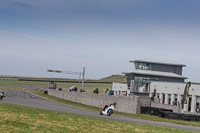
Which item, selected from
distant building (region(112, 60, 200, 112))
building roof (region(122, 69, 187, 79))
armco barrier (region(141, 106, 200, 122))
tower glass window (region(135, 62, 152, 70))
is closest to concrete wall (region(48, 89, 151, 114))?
armco barrier (region(141, 106, 200, 122))

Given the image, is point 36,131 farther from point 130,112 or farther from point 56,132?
point 130,112

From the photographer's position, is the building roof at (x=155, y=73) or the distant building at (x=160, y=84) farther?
the building roof at (x=155, y=73)

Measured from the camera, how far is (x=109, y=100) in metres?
46.3

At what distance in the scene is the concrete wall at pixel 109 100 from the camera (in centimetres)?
3841

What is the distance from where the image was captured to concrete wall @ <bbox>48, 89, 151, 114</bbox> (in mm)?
38406

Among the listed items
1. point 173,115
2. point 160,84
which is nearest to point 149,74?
point 160,84

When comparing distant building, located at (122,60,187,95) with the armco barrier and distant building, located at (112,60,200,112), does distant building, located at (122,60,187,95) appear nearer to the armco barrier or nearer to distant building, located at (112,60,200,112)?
distant building, located at (112,60,200,112)

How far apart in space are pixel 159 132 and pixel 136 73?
46.7m

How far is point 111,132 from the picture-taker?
16562mm

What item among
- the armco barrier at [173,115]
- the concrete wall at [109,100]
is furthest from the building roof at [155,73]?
the armco barrier at [173,115]

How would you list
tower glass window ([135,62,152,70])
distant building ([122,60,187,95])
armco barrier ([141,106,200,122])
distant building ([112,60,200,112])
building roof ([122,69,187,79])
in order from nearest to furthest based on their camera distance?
armco barrier ([141,106,200,122])
distant building ([112,60,200,112])
distant building ([122,60,187,95])
building roof ([122,69,187,79])
tower glass window ([135,62,152,70])

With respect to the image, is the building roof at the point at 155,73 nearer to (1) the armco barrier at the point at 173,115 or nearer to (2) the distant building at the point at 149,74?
(2) the distant building at the point at 149,74

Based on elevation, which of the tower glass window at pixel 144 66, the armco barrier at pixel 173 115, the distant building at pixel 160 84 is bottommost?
the armco barrier at pixel 173 115

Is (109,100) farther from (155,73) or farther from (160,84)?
(155,73)
